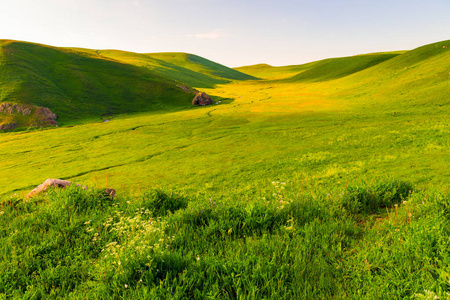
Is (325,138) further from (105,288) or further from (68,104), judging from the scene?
(68,104)

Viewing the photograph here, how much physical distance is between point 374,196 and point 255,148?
14292 millimetres

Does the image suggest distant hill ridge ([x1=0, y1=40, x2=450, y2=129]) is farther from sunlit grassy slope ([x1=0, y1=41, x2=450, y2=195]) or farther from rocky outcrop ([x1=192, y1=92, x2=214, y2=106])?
rocky outcrop ([x1=192, y1=92, x2=214, y2=106])

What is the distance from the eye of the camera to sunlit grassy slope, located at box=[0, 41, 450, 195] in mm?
12695

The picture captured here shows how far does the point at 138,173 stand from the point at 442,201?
1663 centimetres

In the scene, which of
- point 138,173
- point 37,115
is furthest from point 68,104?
point 138,173

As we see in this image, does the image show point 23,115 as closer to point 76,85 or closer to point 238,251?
point 76,85

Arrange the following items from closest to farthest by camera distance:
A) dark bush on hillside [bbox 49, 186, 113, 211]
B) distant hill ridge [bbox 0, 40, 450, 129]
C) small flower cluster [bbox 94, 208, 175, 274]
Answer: small flower cluster [bbox 94, 208, 175, 274]
dark bush on hillside [bbox 49, 186, 113, 211]
distant hill ridge [bbox 0, 40, 450, 129]

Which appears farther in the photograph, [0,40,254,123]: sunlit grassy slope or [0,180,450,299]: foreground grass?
[0,40,254,123]: sunlit grassy slope

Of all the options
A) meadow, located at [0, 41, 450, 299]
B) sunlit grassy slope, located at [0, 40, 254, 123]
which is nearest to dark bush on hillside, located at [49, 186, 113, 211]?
meadow, located at [0, 41, 450, 299]

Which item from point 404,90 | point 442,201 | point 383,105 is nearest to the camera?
point 442,201

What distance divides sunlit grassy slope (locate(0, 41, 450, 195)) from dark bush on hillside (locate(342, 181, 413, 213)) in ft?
14.0

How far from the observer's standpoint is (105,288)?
319 centimetres

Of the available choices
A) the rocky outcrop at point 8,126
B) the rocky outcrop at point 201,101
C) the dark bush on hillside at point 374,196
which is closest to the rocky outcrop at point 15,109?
the rocky outcrop at point 8,126

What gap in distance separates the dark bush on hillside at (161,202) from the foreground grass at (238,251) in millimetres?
426
